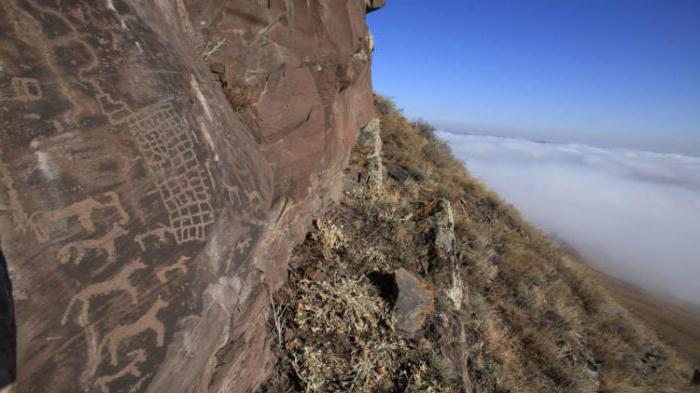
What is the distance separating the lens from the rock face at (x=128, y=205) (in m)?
1.50

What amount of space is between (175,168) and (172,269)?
1.90 feet

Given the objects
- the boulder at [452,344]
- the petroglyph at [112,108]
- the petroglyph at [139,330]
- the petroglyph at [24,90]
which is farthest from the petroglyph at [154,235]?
the boulder at [452,344]

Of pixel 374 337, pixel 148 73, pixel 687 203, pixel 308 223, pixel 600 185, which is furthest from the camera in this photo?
pixel 600 185

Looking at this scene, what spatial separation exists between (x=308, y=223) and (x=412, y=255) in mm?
1539

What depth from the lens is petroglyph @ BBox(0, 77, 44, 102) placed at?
1.51 m

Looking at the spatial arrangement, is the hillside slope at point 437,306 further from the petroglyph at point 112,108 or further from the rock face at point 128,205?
the petroglyph at point 112,108

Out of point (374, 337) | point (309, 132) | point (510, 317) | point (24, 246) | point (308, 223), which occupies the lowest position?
point (510, 317)

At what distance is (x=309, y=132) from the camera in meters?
3.69

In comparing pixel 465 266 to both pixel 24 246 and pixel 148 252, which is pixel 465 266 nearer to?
pixel 148 252

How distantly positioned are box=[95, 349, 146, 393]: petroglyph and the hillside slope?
1496 mm

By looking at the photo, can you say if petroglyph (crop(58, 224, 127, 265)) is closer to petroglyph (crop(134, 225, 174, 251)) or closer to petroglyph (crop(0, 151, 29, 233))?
petroglyph (crop(134, 225, 174, 251))

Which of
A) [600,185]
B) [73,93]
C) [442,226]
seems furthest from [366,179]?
[600,185]

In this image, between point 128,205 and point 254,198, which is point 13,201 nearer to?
point 128,205

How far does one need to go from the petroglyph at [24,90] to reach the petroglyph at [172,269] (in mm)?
976
